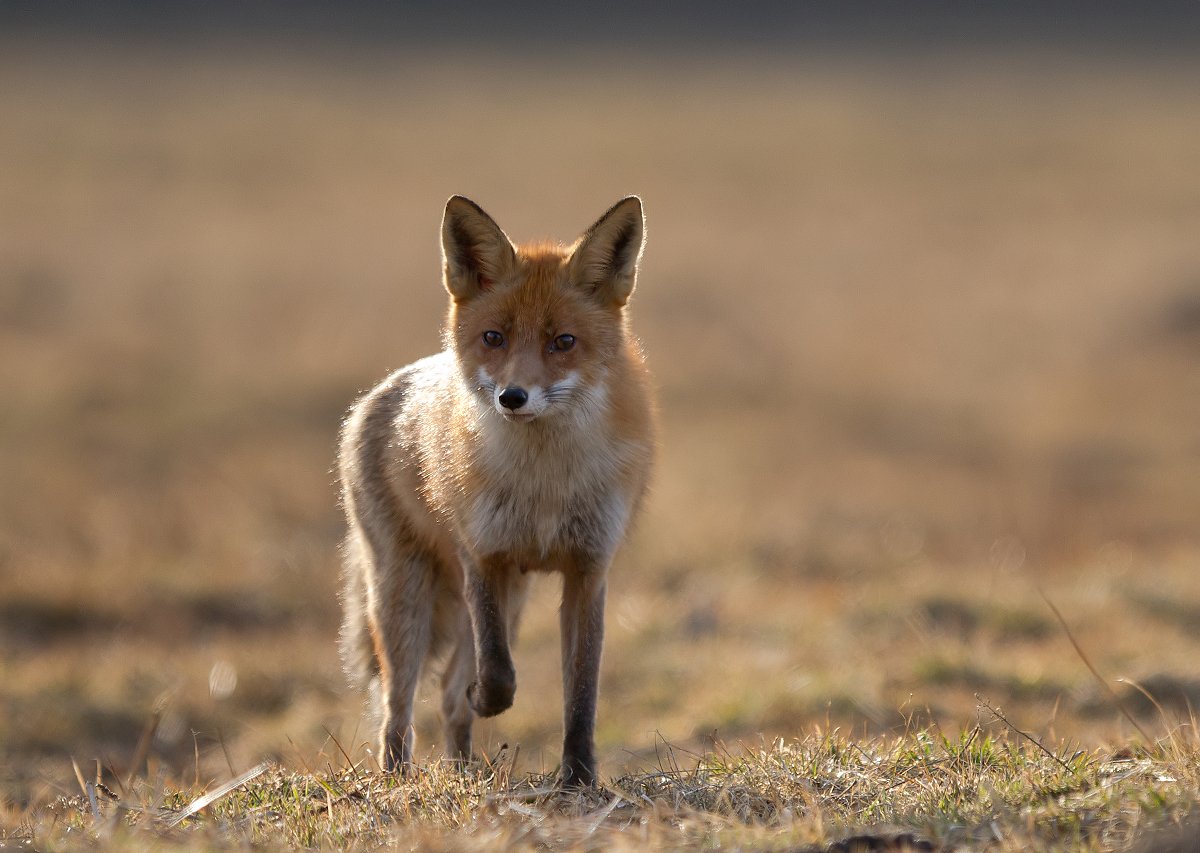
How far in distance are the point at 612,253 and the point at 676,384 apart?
1154 centimetres

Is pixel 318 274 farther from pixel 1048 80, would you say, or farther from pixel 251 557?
pixel 1048 80

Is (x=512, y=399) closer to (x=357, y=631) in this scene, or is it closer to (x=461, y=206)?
(x=461, y=206)

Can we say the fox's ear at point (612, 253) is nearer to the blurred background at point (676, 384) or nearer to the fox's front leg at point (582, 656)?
the fox's front leg at point (582, 656)

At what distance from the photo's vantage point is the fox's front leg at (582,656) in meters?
4.95

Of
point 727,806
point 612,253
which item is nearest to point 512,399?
point 612,253

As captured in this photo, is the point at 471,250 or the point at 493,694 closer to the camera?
the point at 493,694

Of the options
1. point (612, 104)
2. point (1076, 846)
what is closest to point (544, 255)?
point (1076, 846)

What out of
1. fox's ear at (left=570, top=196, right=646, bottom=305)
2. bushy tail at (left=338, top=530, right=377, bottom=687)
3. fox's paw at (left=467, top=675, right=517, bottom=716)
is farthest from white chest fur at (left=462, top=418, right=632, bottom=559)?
bushy tail at (left=338, top=530, right=377, bottom=687)

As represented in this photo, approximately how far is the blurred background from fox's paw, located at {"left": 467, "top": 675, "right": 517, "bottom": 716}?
632 millimetres

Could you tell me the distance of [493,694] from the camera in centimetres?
496

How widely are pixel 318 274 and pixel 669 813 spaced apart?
712 inches

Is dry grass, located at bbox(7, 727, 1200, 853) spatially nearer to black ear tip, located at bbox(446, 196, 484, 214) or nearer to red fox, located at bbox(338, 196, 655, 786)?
red fox, located at bbox(338, 196, 655, 786)

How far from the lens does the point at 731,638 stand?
885 centimetres

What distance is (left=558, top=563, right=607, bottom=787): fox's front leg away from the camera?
4.95 meters
